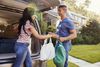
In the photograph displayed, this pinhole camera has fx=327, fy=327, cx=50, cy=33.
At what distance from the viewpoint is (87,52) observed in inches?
308

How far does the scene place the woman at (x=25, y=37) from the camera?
4484 millimetres

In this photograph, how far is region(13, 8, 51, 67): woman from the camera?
4484mm

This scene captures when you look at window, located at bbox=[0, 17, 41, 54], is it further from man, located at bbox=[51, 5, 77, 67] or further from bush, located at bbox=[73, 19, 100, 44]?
bush, located at bbox=[73, 19, 100, 44]

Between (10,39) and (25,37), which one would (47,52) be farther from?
(10,39)

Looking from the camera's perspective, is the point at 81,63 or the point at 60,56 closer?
the point at 60,56

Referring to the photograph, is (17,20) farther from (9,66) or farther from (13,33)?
(9,66)

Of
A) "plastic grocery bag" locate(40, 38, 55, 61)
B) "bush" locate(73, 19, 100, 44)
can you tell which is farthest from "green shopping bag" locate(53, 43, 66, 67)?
"bush" locate(73, 19, 100, 44)

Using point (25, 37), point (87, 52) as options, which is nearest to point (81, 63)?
point (87, 52)

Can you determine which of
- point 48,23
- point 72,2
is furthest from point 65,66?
point 72,2

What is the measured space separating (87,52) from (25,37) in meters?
3.52

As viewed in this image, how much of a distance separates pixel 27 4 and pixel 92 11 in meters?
3.09

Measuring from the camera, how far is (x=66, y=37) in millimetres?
4820

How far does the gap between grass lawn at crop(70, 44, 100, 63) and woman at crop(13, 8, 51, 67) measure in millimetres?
2862

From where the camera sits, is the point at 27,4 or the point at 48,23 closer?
the point at 27,4
